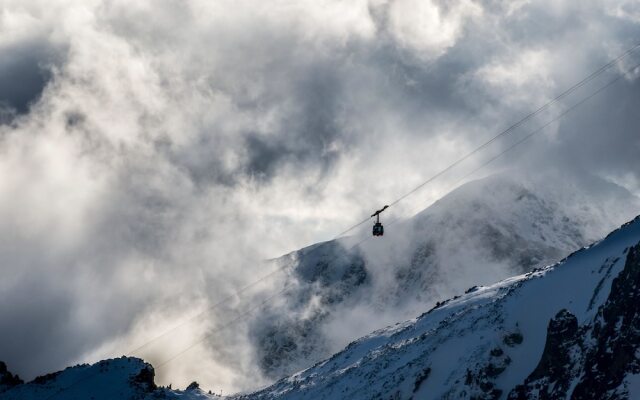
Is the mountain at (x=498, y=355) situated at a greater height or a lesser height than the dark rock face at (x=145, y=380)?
lesser

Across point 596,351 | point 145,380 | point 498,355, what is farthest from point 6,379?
point 596,351

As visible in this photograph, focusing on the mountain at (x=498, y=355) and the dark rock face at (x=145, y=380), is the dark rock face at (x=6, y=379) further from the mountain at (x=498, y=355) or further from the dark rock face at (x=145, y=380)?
the dark rock face at (x=145, y=380)

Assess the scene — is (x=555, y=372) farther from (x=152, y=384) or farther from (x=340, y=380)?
(x=152, y=384)

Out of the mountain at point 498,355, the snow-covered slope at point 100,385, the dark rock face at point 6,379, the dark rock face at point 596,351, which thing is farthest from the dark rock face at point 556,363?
the dark rock face at point 6,379

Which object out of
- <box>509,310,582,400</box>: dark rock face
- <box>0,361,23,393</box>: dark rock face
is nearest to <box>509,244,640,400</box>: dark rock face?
<box>509,310,582,400</box>: dark rock face

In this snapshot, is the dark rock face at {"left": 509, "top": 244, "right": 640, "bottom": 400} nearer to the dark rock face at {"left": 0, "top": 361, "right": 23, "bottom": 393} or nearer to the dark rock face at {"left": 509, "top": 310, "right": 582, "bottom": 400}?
the dark rock face at {"left": 509, "top": 310, "right": 582, "bottom": 400}

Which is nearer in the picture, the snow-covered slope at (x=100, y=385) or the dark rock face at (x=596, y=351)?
the dark rock face at (x=596, y=351)
